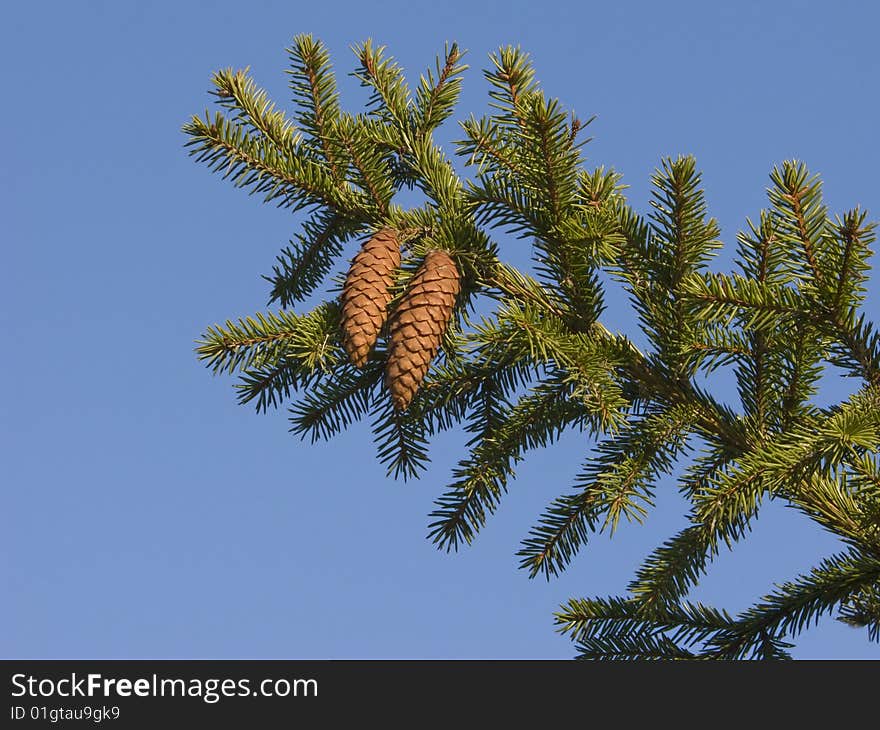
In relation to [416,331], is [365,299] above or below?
above

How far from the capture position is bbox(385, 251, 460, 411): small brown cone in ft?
11.8

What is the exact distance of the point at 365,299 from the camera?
3.66 metres

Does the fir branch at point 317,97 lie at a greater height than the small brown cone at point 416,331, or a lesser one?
greater

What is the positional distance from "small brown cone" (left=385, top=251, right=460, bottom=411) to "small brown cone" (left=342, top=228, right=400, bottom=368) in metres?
0.06

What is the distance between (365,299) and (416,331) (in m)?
0.19

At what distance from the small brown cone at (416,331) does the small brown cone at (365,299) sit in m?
0.06

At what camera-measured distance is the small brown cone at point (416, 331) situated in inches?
142

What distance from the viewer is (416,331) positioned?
3.60 m

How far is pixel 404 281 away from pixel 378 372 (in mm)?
351

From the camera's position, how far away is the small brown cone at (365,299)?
3.64m

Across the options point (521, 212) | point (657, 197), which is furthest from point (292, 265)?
point (657, 197)
